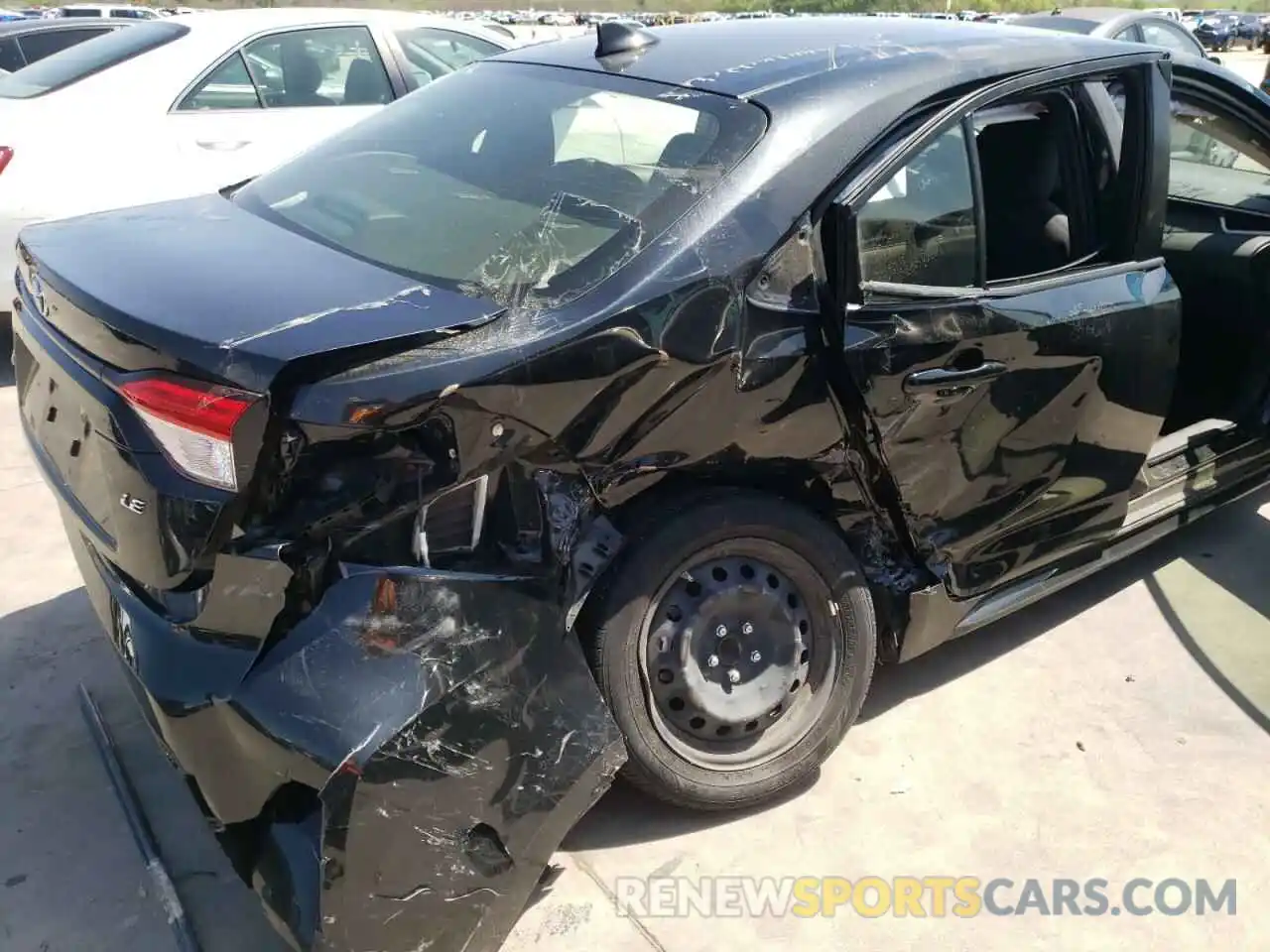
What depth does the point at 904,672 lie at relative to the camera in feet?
11.2

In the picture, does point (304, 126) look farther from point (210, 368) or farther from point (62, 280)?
point (210, 368)

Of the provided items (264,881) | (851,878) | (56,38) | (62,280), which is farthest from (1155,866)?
(56,38)

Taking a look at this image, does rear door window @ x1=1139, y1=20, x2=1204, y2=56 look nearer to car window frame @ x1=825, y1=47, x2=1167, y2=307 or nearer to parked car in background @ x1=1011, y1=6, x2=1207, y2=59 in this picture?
parked car in background @ x1=1011, y1=6, x2=1207, y2=59

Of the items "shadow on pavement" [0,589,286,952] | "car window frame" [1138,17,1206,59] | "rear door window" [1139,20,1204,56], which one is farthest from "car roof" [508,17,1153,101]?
"rear door window" [1139,20,1204,56]

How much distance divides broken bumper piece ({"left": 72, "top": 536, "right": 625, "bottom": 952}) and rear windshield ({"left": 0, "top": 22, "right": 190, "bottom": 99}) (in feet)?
14.4

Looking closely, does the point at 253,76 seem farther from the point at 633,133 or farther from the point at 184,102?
the point at 633,133

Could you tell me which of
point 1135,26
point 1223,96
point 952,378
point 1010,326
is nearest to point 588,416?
point 952,378

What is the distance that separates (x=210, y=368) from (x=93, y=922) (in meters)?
1.30

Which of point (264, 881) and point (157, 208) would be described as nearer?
point (264, 881)

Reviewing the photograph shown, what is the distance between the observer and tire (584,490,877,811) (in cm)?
248

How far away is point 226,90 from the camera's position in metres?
5.82

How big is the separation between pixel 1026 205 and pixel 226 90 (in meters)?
4.37

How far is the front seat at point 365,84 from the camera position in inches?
244

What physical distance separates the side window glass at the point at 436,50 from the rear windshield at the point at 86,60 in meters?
1.19
